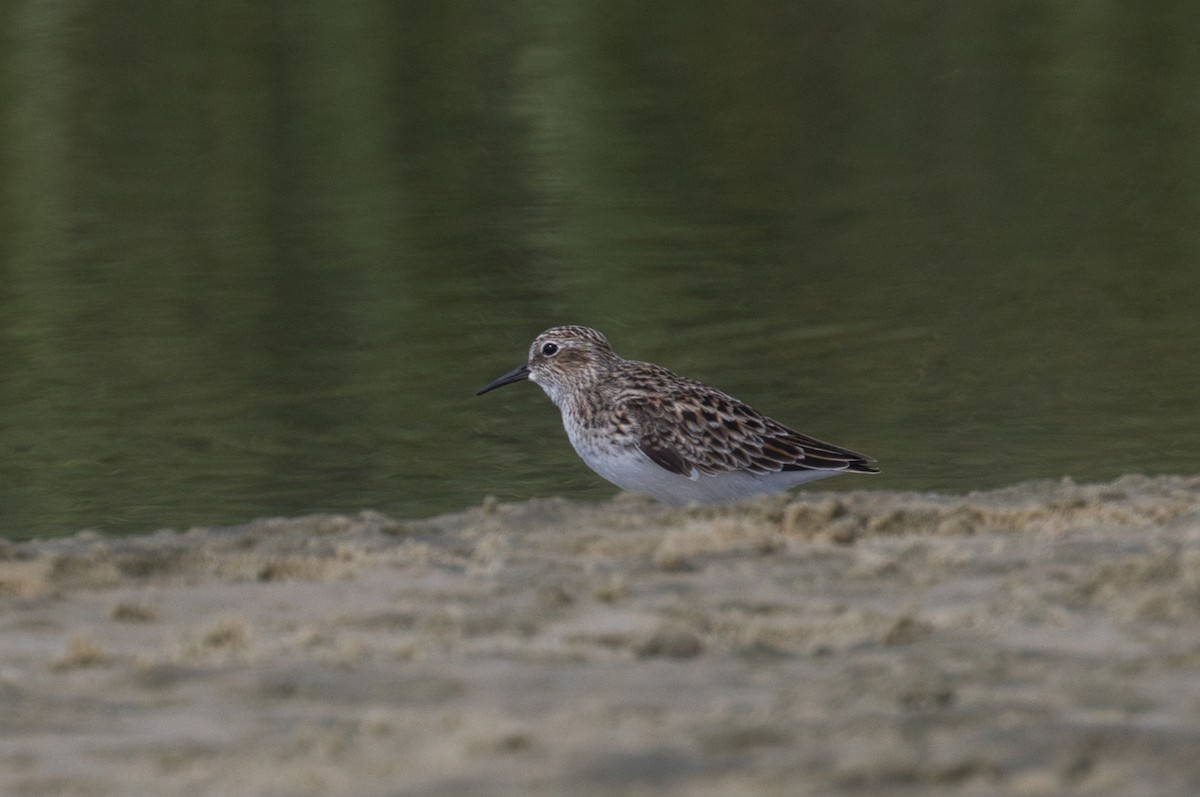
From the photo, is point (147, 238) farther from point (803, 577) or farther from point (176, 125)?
point (803, 577)

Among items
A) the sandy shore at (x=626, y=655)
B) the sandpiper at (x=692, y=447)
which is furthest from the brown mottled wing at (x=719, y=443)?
the sandy shore at (x=626, y=655)

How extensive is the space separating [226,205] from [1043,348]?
26.9 feet

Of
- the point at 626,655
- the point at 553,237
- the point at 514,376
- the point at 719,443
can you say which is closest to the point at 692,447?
the point at 719,443

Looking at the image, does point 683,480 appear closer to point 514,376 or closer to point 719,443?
point 719,443

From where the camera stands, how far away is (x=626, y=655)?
5.43 m

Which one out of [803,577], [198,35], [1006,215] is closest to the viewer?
[803,577]

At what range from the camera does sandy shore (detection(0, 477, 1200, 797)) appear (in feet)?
14.6

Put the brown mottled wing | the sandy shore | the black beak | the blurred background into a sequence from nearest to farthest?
the sandy shore, the brown mottled wing, the black beak, the blurred background

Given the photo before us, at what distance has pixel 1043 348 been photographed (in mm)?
12438

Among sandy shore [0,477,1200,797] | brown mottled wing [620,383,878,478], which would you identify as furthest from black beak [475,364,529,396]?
sandy shore [0,477,1200,797]

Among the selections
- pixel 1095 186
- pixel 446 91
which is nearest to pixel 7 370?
pixel 1095 186

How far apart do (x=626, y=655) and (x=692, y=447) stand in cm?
314

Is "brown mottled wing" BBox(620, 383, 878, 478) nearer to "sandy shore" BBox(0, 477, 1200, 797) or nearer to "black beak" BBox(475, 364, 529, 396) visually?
"sandy shore" BBox(0, 477, 1200, 797)

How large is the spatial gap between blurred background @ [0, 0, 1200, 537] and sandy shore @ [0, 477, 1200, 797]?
2.72m
